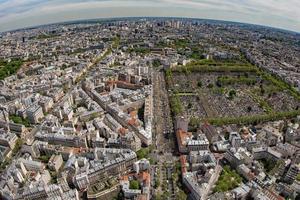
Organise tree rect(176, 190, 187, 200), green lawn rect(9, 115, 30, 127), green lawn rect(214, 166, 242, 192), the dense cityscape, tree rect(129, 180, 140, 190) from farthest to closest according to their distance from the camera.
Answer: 1. green lawn rect(9, 115, 30, 127)
2. the dense cityscape
3. tree rect(129, 180, 140, 190)
4. green lawn rect(214, 166, 242, 192)
5. tree rect(176, 190, 187, 200)

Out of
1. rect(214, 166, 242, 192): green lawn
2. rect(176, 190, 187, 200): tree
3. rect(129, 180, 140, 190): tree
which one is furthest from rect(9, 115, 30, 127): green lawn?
rect(214, 166, 242, 192): green lawn

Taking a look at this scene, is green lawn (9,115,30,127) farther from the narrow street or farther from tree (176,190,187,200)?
tree (176,190,187,200)

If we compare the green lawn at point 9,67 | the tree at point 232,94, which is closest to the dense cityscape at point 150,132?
the tree at point 232,94

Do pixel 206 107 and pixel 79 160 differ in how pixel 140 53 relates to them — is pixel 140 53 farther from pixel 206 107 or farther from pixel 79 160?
pixel 79 160

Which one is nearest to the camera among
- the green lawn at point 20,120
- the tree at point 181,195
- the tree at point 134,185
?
the tree at point 181,195

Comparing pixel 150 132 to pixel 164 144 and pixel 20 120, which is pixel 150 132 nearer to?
pixel 164 144

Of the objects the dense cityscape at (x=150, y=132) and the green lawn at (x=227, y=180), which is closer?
the green lawn at (x=227, y=180)

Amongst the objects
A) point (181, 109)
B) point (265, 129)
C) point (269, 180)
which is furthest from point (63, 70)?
point (269, 180)

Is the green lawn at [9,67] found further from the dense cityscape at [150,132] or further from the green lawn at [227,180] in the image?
the green lawn at [227,180]

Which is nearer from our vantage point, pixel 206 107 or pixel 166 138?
pixel 166 138
